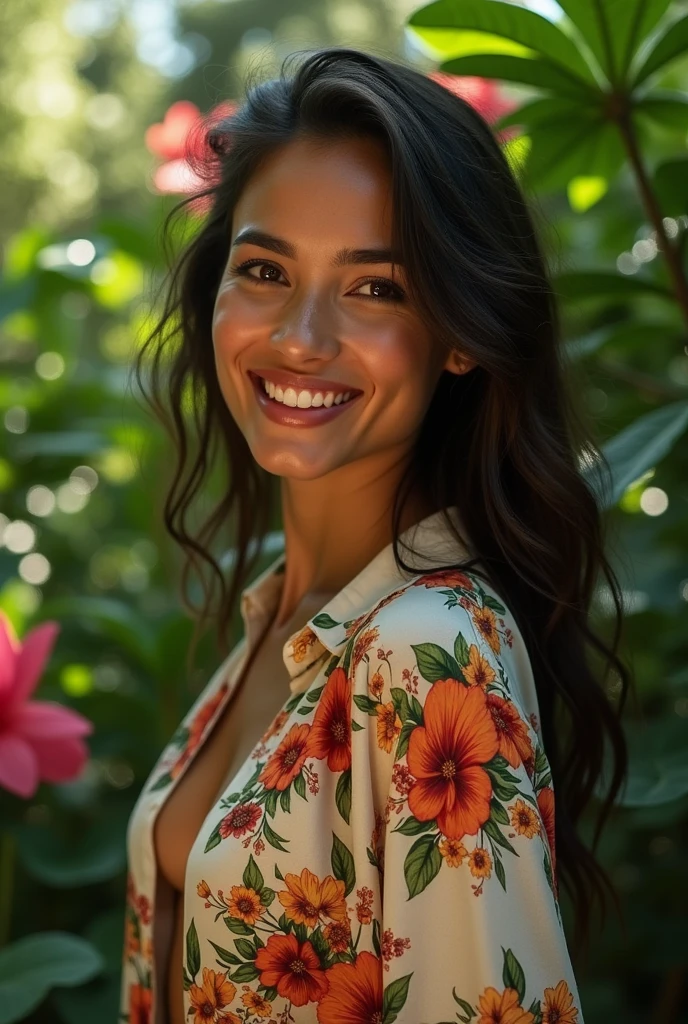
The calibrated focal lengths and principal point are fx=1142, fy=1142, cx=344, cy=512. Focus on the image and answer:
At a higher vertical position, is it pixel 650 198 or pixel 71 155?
pixel 71 155

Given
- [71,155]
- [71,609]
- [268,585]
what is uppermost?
[71,155]

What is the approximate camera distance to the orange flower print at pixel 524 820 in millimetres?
799

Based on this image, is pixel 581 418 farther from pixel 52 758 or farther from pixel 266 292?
pixel 52 758

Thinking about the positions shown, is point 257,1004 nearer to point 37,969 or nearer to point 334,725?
point 334,725

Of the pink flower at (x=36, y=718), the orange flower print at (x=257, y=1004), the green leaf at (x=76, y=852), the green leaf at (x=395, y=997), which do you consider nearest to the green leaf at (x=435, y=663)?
the green leaf at (x=395, y=997)

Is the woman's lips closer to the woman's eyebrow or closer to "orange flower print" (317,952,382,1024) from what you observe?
the woman's eyebrow

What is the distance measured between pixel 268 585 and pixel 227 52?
6487 mm

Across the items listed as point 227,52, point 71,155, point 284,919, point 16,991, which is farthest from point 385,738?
point 227,52

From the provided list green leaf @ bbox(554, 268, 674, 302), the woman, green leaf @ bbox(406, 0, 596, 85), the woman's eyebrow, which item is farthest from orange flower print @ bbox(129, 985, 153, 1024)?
green leaf @ bbox(406, 0, 596, 85)

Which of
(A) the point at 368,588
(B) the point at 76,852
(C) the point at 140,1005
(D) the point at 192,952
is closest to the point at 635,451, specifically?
(A) the point at 368,588

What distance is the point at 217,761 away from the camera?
1165 millimetres

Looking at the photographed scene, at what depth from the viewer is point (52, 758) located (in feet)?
4.46

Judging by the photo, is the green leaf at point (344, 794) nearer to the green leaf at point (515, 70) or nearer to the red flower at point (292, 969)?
the red flower at point (292, 969)

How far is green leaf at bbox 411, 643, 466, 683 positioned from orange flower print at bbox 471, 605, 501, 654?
2.3 inches
